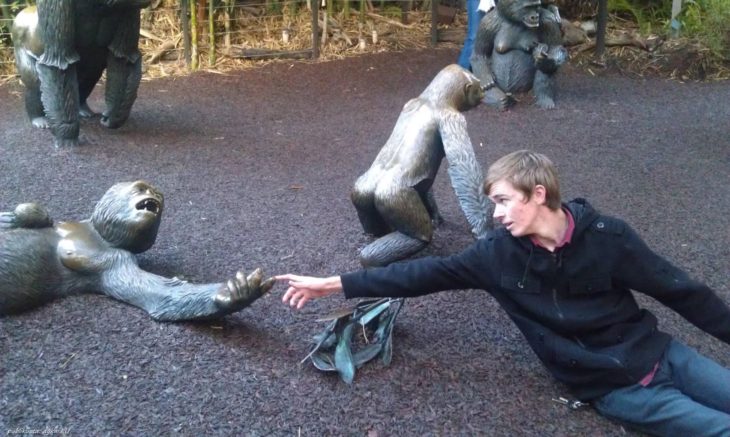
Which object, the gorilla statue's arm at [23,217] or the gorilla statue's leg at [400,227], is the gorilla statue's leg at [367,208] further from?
the gorilla statue's arm at [23,217]

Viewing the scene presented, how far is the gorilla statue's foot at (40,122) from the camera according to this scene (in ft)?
17.0

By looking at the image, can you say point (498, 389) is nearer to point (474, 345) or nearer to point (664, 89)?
point (474, 345)

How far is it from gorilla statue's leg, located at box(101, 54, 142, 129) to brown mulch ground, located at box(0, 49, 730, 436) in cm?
12

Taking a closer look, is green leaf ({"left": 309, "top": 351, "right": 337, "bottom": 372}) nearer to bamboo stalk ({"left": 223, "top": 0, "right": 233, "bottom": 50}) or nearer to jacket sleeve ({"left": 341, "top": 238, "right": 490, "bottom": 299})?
jacket sleeve ({"left": 341, "top": 238, "right": 490, "bottom": 299})

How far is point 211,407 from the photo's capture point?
2.40 m

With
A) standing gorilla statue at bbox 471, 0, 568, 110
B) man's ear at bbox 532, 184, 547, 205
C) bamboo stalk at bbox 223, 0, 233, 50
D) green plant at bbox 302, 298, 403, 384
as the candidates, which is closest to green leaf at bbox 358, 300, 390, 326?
green plant at bbox 302, 298, 403, 384

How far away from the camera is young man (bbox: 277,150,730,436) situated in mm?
2264

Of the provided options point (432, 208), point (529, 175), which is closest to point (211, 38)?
point (432, 208)

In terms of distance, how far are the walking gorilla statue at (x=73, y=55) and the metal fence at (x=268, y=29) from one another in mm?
2170

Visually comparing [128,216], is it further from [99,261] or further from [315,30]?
[315,30]

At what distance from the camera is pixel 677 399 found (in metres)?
2.25

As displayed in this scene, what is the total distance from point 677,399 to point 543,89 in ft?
14.0

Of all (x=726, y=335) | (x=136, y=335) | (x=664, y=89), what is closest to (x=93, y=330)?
(x=136, y=335)

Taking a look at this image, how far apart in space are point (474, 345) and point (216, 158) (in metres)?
2.61
